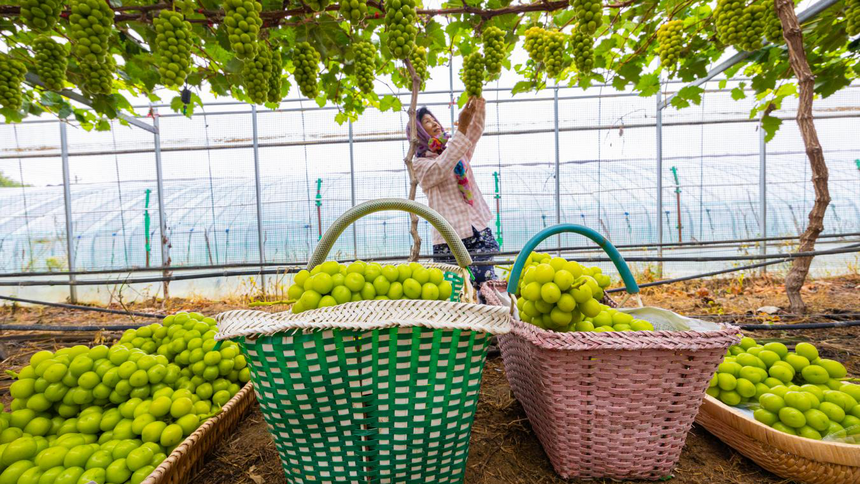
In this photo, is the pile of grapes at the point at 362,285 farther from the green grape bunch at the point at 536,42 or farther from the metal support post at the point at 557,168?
the metal support post at the point at 557,168

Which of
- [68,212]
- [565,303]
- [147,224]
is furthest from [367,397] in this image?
[147,224]

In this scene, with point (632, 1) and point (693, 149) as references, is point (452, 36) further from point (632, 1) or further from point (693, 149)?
point (693, 149)

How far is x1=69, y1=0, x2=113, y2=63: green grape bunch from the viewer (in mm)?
1473

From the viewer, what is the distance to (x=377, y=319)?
0.82 meters

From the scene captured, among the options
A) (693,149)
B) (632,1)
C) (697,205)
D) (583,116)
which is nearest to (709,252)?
(697,205)

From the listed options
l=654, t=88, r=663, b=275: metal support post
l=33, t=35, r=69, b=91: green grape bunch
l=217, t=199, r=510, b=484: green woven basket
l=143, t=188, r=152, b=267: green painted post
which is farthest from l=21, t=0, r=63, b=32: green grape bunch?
l=654, t=88, r=663, b=275: metal support post

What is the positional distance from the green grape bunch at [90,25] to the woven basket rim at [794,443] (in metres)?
2.89

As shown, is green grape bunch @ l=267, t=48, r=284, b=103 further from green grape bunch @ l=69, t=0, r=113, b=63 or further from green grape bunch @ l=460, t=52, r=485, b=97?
green grape bunch @ l=460, t=52, r=485, b=97

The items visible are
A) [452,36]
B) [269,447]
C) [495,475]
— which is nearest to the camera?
[495,475]

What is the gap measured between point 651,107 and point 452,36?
570 centimetres

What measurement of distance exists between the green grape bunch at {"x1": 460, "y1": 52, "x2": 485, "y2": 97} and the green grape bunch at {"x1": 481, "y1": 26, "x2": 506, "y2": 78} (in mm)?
47

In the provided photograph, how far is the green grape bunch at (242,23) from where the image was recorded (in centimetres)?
143

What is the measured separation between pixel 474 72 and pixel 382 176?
4.59m

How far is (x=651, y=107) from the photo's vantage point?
262 inches
